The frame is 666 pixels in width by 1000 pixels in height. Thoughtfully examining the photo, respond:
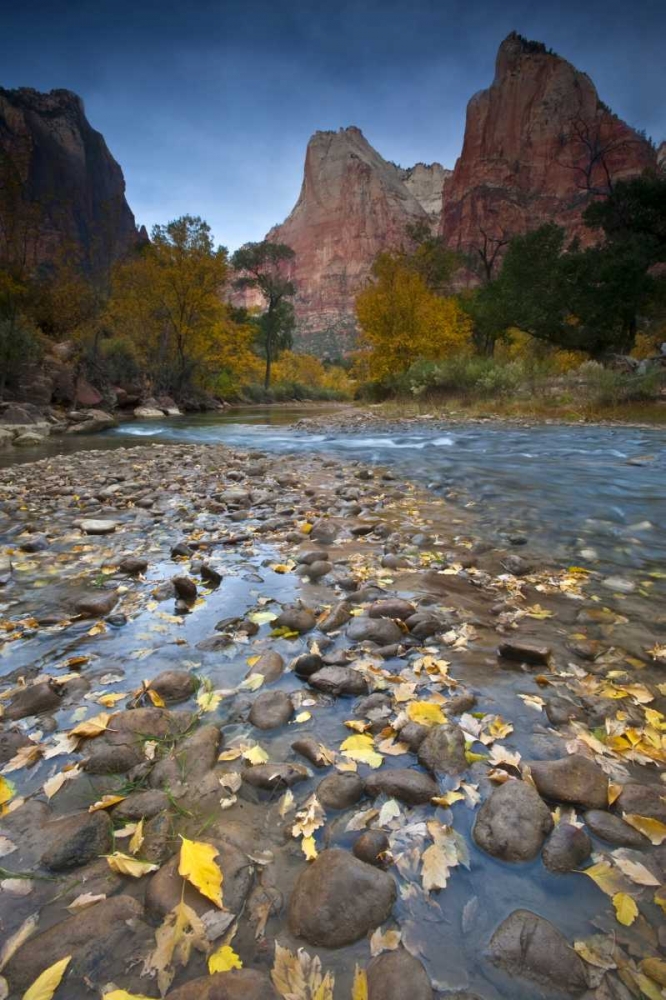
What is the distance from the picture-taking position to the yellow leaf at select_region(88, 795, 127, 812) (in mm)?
1442

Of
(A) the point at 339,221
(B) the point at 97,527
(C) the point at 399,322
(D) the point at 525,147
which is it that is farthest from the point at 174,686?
(A) the point at 339,221

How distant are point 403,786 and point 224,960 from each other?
2.17 feet

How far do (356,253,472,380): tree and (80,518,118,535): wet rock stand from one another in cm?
2269

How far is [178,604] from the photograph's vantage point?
2887 millimetres

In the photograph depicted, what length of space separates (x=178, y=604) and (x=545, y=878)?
2.25 m

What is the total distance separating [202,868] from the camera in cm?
122

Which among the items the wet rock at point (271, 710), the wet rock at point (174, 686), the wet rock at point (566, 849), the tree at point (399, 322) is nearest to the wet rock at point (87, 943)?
the wet rock at point (271, 710)

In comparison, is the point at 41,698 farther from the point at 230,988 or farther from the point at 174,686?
the point at 230,988

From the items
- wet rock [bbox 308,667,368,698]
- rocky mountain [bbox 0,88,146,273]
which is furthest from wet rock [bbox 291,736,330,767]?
rocky mountain [bbox 0,88,146,273]

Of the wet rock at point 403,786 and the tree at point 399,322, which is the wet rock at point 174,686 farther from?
the tree at point 399,322

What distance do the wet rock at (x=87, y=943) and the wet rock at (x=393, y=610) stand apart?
1714 millimetres

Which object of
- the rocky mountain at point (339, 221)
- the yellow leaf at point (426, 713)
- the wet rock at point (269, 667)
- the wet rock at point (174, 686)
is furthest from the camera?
the rocky mountain at point (339, 221)

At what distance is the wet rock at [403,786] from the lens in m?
1.47

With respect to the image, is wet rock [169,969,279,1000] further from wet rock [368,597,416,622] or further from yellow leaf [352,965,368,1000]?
wet rock [368,597,416,622]
